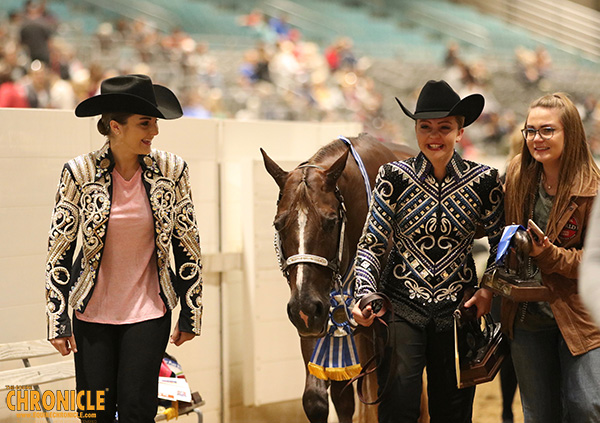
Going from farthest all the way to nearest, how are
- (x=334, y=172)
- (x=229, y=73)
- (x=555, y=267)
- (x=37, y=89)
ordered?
(x=229, y=73)
(x=37, y=89)
(x=334, y=172)
(x=555, y=267)

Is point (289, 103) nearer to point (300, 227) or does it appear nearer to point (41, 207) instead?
point (41, 207)

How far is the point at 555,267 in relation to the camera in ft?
8.89

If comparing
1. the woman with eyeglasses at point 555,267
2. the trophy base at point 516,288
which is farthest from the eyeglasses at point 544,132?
the trophy base at point 516,288

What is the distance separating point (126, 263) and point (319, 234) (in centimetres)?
79

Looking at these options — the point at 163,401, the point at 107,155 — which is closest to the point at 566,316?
the point at 107,155

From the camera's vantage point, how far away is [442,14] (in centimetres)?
1992

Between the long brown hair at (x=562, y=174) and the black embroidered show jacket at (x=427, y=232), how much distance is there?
0.24 ft

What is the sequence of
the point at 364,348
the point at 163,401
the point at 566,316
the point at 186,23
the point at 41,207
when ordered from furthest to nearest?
1. the point at 186,23
2. the point at 41,207
3. the point at 163,401
4. the point at 364,348
5. the point at 566,316

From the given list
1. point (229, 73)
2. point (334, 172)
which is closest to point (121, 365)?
point (334, 172)

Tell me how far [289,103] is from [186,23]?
4572mm

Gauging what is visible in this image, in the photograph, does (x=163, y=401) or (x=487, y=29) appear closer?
(x=163, y=401)

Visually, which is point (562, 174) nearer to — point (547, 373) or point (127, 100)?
point (547, 373)

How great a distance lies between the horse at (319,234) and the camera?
3035mm

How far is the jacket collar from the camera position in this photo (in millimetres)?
2877
